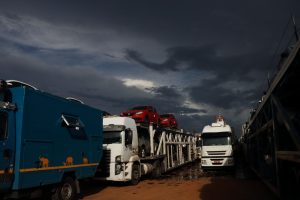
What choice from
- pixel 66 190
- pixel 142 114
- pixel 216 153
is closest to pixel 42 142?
pixel 66 190

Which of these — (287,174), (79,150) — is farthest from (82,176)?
(287,174)

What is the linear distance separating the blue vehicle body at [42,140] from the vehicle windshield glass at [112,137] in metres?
2.68

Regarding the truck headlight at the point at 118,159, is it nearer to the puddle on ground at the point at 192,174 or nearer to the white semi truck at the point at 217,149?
the puddle on ground at the point at 192,174

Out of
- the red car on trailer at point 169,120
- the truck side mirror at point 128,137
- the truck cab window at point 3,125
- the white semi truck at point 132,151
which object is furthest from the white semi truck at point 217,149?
the truck cab window at point 3,125

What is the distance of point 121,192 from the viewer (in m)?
13.6

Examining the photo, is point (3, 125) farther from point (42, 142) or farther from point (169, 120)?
point (169, 120)

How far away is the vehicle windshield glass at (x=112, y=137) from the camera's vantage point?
15.2m

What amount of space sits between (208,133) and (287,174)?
12775 mm

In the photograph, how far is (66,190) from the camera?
11.0 meters

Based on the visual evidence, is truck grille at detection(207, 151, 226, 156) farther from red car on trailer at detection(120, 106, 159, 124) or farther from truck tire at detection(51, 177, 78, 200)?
truck tire at detection(51, 177, 78, 200)

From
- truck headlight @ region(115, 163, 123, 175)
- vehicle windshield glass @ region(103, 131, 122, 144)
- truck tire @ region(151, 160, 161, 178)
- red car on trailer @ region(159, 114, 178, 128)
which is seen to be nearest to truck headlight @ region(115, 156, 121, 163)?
truck headlight @ region(115, 163, 123, 175)

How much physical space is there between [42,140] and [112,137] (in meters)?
5.81

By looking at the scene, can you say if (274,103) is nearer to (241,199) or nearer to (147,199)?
(241,199)

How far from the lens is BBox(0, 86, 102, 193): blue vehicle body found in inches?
340
